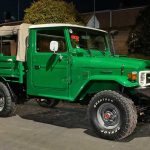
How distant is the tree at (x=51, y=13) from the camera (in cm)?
1396

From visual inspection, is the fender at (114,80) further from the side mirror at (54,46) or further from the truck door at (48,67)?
the side mirror at (54,46)

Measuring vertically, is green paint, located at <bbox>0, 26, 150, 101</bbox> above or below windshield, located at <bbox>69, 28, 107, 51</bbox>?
below

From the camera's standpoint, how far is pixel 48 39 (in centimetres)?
888

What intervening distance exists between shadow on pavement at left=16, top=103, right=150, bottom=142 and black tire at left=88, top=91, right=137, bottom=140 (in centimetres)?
26

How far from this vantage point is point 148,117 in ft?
26.7

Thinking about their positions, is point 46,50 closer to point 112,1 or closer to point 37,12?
point 37,12

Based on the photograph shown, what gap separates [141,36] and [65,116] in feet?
15.4

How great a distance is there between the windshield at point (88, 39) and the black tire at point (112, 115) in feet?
4.69

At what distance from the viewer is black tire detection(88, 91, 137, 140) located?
7.27 meters

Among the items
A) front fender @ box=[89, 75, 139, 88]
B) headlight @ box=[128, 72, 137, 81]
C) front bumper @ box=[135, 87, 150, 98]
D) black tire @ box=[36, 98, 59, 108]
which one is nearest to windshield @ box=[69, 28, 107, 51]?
front fender @ box=[89, 75, 139, 88]

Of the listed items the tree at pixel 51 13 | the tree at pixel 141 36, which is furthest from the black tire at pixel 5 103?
the tree at pixel 141 36

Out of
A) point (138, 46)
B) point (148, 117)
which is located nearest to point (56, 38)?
point (148, 117)

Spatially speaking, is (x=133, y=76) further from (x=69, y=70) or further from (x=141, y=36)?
(x=141, y=36)

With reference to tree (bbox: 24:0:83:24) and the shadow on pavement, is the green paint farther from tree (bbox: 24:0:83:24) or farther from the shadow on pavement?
tree (bbox: 24:0:83:24)
